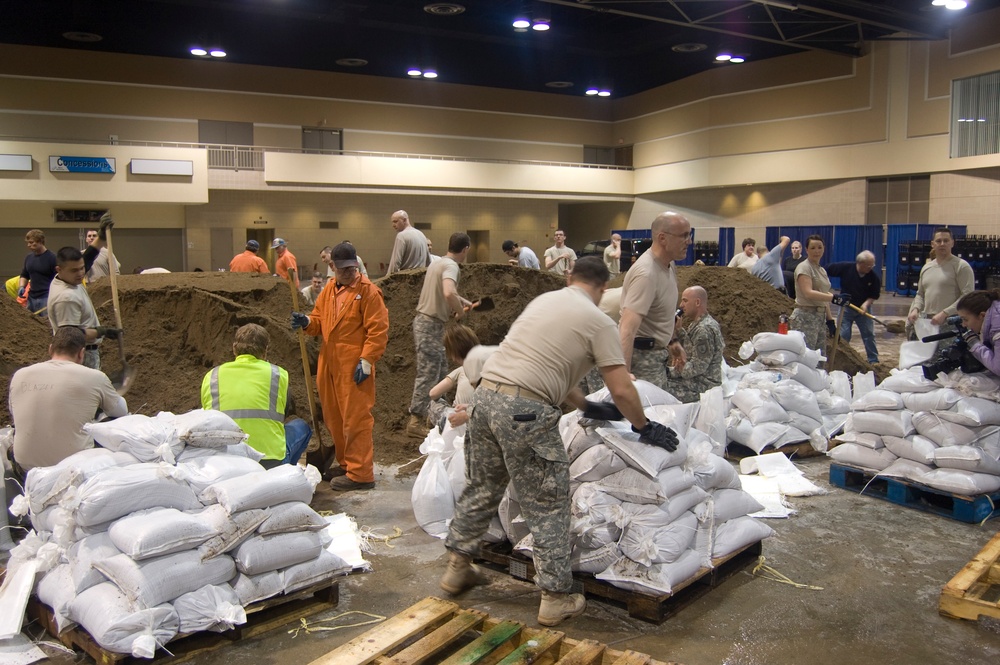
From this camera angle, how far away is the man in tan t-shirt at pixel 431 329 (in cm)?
702

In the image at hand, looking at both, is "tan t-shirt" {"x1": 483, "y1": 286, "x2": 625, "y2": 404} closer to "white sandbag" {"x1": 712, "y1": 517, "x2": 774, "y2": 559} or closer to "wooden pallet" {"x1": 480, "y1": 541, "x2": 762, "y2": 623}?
"wooden pallet" {"x1": 480, "y1": 541, "x2": 762, "y2": 623}

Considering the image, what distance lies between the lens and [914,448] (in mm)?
5449

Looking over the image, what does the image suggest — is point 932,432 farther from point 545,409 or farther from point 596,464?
point 545,409

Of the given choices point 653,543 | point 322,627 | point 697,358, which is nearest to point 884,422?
point 697,358

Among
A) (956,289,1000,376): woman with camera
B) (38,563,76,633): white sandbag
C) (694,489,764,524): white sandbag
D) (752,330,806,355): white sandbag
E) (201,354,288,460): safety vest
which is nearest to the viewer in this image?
(38,563,76,633): white sandbag

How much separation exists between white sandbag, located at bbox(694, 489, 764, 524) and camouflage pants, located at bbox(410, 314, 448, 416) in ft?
10.8

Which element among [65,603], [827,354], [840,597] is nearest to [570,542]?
[840,597]

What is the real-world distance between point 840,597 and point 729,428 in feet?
9.29

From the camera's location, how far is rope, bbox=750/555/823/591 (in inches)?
164

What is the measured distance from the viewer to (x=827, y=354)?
9.26 metres

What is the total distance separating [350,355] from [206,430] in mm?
1833

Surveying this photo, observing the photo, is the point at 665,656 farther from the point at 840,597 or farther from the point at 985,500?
the point at 985,500

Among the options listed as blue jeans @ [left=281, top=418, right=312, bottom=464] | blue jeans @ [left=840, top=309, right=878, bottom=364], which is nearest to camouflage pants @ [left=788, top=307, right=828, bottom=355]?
blue jeans @ [left=840, top=309, right=878, bottom=364]

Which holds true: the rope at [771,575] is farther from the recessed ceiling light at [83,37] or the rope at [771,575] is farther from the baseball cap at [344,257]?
the recessed ceiling light at [83,37]
